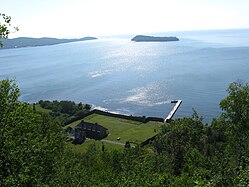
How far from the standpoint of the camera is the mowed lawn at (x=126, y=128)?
192 feet

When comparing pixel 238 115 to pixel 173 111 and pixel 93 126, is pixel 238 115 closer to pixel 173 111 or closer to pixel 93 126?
pixel 93 126

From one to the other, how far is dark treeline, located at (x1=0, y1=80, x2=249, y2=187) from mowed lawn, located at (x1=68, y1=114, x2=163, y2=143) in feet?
72.4

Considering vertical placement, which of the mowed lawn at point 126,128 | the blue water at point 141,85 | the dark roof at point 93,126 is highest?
the blue water at point 141,85

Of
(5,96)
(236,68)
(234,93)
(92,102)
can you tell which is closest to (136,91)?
(92,102)

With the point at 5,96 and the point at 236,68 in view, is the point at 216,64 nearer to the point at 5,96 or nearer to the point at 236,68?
the point at 236,68

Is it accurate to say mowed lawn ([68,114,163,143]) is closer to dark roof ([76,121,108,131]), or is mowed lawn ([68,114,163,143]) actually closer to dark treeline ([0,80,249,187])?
dark roof ([76,121,108,131])

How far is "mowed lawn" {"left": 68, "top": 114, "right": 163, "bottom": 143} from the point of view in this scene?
192ft

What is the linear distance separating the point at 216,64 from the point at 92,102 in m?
73.2

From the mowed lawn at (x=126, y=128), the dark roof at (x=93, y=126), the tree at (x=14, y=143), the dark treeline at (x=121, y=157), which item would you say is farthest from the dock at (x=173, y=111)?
the tree at (x=14, y=143)

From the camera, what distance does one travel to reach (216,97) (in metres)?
86.3

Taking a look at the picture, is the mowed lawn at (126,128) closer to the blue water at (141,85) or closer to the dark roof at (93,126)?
the dark roof at (93,126)

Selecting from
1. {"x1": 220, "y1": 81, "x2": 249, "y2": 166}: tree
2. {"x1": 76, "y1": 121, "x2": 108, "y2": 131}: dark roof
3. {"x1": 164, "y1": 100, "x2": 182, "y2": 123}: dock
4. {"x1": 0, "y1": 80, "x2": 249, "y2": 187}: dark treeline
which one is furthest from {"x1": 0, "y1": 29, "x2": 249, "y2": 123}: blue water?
{"x1": 220, "y1": 81, "x2": 249, "y2": 166}: tree

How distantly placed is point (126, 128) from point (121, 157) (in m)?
34.9

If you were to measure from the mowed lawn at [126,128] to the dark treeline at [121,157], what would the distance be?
2206 centimetres
